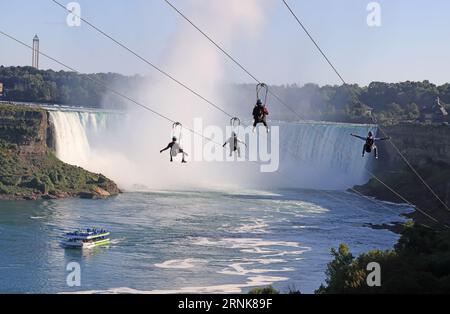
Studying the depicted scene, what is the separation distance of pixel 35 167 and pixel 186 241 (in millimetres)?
18588

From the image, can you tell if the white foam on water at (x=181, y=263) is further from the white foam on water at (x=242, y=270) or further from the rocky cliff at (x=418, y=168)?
the rocky cliff at (x=418, y=168)

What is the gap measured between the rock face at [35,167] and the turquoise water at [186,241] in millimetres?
1920

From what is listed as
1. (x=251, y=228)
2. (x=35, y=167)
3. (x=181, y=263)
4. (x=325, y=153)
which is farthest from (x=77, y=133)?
(x=181, y=263)

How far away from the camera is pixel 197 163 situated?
172 ft

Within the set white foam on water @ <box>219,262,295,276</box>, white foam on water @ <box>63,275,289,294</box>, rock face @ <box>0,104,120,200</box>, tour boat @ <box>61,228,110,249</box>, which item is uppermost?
rock face @ <box>0,104,120,200</box>

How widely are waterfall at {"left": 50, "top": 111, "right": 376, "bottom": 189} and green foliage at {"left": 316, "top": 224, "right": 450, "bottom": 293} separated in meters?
26.3

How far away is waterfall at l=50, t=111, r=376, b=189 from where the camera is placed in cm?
4716

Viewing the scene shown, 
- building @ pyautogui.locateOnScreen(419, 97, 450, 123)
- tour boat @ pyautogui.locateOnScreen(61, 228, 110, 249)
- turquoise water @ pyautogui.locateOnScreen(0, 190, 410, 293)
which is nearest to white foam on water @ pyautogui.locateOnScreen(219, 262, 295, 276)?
turquoise water @ pyautogui.locateOnScreen(0, 190, 410, 293)

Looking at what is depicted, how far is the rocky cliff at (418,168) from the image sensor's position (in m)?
36.5

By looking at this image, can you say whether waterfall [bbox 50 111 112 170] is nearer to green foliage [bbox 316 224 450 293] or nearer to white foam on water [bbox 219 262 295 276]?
white foam on water [bbox 219 262 295 276]
